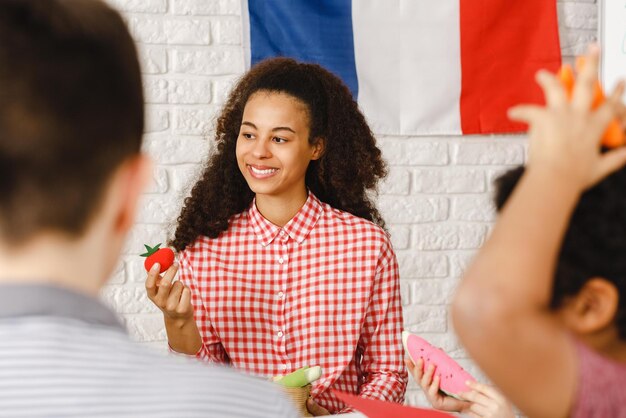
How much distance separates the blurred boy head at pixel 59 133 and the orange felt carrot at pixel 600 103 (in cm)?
32

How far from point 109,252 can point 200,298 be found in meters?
1.04

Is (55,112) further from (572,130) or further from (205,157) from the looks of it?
(205,157)

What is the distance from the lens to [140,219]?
2.24 meters

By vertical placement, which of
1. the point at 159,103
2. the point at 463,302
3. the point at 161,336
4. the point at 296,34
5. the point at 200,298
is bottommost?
the point at 161,336

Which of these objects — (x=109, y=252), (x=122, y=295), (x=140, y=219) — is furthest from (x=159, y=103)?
(x=109, y=252)

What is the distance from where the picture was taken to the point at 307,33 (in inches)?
91.2

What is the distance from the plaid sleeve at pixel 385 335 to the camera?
1553 millimetres

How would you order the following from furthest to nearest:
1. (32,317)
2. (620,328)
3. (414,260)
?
(414,260)
(620,328)
(32,317)

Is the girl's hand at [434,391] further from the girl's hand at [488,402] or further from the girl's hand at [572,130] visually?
the girl's hand at [572,130]

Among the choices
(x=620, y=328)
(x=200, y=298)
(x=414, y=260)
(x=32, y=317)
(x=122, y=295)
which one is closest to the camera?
(x=32, y=317)

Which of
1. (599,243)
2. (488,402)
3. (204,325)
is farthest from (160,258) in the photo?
(599,243)

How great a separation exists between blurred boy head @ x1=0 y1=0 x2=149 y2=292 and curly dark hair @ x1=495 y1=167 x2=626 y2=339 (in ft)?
1.21

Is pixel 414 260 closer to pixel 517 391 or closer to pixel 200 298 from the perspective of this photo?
pixel 200 298

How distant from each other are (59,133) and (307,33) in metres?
1.85
